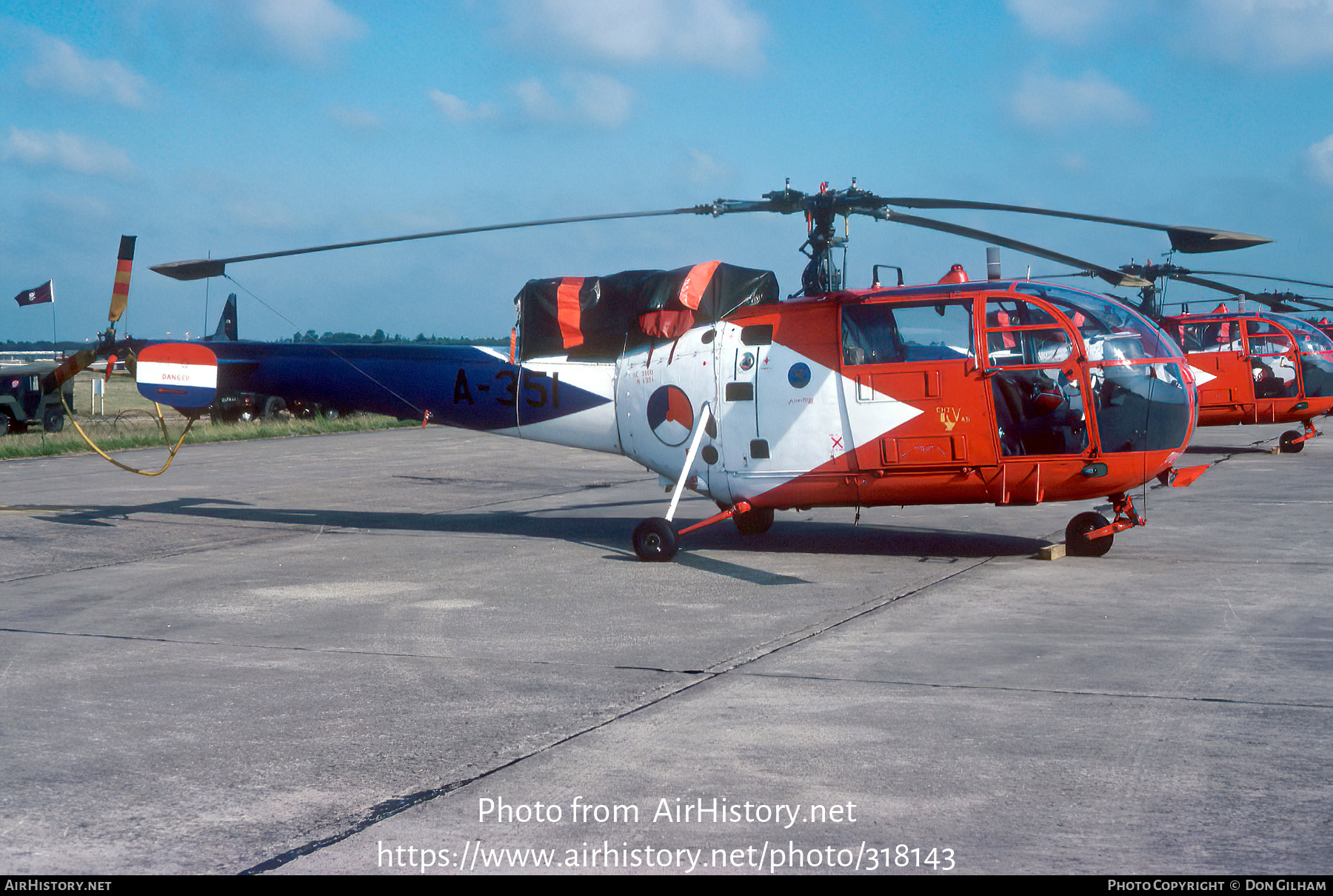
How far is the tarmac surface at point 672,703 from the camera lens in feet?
14.2

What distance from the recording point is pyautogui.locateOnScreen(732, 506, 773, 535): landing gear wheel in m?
12.6

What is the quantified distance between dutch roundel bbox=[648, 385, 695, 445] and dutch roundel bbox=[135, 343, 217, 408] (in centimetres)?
505

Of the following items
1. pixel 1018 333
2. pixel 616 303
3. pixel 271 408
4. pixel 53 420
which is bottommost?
pixel 53 420

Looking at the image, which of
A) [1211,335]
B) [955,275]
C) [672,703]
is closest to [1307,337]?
[1211,335]

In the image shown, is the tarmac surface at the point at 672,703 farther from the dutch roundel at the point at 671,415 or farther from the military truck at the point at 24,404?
the military truck at the point at 24,404

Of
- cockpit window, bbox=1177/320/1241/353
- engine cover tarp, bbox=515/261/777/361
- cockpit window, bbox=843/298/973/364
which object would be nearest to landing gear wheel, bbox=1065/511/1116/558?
cockpit window, bbox=843/298/973/364

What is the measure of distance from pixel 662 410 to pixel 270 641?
195 inches

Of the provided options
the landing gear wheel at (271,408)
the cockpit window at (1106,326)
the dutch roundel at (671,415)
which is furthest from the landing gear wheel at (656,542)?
the landing gear wheel at (271,408)

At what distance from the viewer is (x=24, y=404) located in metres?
29.7

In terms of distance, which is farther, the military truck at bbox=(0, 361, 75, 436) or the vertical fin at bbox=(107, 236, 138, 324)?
the military truck at bbox=(0, 361, 75, 436)

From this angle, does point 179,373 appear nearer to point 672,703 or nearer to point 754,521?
point 754,521

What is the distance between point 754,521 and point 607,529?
1.74 meters

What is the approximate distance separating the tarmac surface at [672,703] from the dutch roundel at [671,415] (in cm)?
118

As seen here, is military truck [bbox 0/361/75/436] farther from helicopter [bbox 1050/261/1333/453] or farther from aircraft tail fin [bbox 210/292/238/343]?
helicopter [bbox 1050/261/1333/453]
